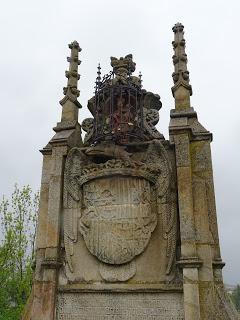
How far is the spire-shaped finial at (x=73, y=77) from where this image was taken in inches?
328

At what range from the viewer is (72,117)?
26.7 ft

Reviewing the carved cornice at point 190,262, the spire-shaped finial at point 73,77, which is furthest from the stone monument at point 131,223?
the spire-shaped finial at point 73,77

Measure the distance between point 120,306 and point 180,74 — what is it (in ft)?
15.6

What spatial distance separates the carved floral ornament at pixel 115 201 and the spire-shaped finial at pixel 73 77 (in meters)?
1.60

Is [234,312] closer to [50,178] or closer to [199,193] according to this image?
[199,193]

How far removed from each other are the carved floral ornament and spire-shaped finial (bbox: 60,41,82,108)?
63.1 inches

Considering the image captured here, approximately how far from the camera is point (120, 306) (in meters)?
6.09

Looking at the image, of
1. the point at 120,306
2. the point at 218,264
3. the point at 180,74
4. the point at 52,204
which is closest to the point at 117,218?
the point at 52,204

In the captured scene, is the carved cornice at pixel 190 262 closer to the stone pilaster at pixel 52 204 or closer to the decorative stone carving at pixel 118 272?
the decorative stone carving at pixel 118 272

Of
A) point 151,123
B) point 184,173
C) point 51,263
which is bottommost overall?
point 51,263

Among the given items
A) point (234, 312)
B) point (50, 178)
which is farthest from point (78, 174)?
point (234, 312)

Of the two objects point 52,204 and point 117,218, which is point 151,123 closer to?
point 117,218

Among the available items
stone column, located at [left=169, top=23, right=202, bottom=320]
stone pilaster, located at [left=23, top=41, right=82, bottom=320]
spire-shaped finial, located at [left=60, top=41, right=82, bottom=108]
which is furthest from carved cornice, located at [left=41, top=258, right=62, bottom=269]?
spire-shaped finial, located at [left=60, top=41, right=82, bottom=108]

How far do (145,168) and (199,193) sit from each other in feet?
3.62
